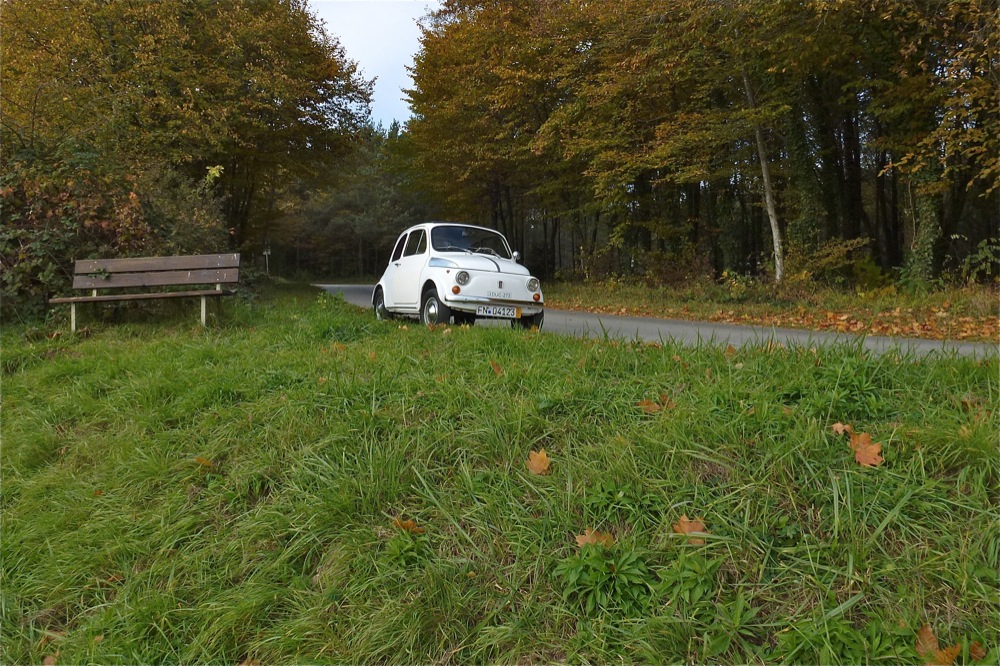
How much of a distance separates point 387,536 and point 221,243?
1178 cm

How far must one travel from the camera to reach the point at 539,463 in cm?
278

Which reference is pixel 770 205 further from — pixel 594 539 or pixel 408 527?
pixel 408 527

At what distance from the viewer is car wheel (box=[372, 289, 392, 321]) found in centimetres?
954

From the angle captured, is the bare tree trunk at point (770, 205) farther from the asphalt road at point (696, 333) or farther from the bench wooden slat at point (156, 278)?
the bench wooden slat at point (156, 278)

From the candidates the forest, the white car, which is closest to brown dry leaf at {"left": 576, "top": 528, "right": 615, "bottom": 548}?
the white car

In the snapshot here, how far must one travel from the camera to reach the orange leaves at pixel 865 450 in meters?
2.39

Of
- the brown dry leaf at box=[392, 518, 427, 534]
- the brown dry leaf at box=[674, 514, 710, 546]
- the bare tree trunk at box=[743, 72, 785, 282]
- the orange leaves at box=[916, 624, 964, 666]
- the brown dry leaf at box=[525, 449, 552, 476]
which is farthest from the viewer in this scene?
the bare tree trunk at box=[743, 72, 785, 282]

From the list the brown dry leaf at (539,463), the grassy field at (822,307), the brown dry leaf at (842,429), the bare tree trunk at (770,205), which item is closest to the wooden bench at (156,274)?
the brown dry leaf at (539,463)

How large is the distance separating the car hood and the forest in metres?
5.03

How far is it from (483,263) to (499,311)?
77cm

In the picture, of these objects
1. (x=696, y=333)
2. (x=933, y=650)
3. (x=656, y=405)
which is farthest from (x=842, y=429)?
(x=696, y=333)

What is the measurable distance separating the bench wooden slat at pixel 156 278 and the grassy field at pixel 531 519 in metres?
4.08

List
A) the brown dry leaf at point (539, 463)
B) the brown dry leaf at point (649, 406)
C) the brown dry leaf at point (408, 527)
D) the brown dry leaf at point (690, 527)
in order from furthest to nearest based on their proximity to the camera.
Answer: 1. the brown dry leaf at point (649, 406)
2. the brown dry leaf at point (539, 463)
3. the brown dry leaf at point (408, 527)
4. the brown dry leaf at point (690, 527)

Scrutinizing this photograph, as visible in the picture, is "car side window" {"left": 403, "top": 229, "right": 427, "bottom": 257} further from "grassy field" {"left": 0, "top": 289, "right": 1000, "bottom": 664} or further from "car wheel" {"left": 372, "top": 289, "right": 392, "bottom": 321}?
"grassy field" {"left": 0, "top": 289, "right": 1000, "bottom": 664}
